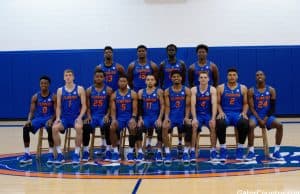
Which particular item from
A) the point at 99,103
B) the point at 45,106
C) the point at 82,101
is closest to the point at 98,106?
the point at 99,103

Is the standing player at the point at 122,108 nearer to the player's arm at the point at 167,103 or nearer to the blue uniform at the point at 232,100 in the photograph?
the player's arm at the point at 167,103

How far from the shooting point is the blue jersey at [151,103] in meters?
7.95

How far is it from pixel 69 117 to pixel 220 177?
2929mm

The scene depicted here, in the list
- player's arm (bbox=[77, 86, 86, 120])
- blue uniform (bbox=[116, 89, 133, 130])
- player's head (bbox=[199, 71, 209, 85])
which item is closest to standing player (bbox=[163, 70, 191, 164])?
player's head (bbox=[199, 71, 209, 85])

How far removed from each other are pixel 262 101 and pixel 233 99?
1.58 ft

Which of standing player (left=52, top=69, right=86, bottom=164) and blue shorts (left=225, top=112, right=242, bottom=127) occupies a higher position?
standing player (left=52, top=69, right=86, bottom=164)

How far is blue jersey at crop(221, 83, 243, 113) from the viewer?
7965mm

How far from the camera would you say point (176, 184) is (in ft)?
19.8

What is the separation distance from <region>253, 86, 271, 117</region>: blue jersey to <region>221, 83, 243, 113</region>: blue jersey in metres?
0.27

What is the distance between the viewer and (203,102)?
7906 millimetres

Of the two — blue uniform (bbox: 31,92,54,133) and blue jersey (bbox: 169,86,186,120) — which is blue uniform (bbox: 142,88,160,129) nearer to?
blue jersey (bbox: 169,86,186,120)

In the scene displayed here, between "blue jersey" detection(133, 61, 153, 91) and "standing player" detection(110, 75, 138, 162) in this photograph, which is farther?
"blue jersey" detection(133, 61, 153, 91)

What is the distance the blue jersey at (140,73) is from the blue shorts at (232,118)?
5.75 feet

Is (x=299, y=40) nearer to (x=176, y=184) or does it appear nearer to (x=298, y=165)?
(x=298, y=165)
